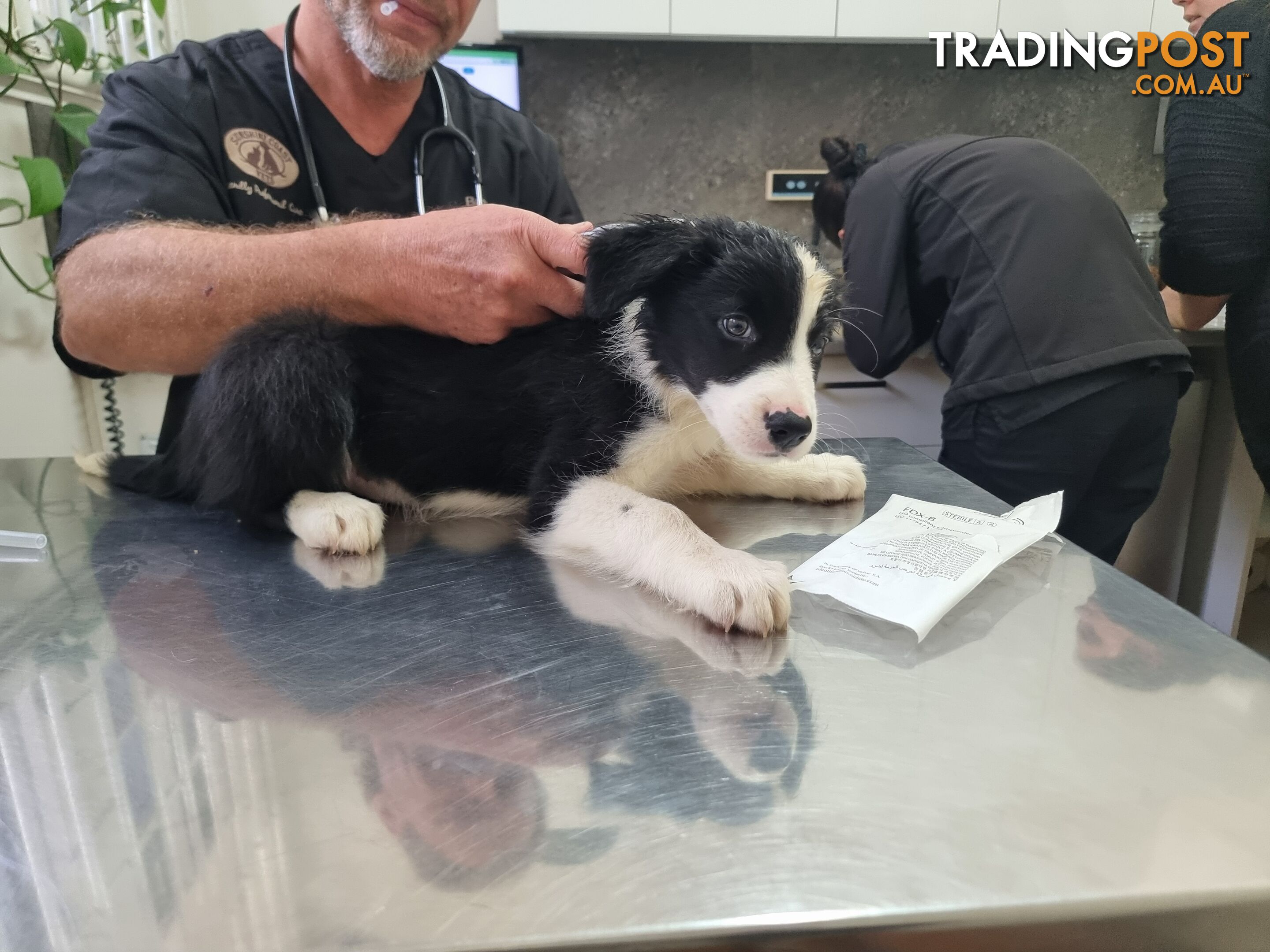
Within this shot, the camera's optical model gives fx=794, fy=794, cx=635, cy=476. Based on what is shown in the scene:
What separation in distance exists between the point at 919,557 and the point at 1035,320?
0.93m

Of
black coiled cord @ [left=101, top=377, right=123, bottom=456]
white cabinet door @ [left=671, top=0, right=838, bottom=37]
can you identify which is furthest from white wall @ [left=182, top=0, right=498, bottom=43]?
black coiled cord @ [left=101, top=377, right=123, bottom=456]

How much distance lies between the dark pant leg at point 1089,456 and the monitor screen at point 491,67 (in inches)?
81.6

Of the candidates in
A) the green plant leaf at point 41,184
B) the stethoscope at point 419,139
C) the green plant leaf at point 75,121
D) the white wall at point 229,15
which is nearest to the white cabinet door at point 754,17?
the white wall at point 229,15

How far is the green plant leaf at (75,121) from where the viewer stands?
194cm

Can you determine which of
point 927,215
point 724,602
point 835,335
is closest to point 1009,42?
point 927,215

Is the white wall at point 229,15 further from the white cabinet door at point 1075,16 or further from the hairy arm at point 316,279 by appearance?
the hairy arm at point 316,279

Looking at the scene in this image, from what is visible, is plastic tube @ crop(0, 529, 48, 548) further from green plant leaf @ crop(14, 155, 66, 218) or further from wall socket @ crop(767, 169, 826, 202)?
wall socket @ crop(767, 169, 826, 202)

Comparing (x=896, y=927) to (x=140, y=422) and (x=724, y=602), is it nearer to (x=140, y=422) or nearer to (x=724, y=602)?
(x=724, y=602)

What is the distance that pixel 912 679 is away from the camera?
26.2 inches

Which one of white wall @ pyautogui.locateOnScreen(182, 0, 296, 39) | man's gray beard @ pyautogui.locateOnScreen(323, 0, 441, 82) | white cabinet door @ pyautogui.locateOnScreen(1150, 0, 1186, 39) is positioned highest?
white wall @ pyautogui.locateOnScreen(182, 0, 296, 39)

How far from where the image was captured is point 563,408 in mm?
1047

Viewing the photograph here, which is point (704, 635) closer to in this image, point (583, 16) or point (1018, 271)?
point (1018, 271)

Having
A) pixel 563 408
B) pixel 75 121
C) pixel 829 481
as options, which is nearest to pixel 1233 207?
pixel 829 481

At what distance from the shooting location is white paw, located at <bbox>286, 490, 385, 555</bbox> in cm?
97
